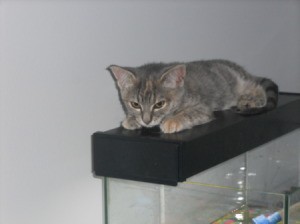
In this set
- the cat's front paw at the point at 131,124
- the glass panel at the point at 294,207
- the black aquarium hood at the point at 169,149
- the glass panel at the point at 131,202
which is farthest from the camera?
the cat's front paw at the point at 131,124

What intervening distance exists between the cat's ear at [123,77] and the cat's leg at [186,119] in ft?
0.62

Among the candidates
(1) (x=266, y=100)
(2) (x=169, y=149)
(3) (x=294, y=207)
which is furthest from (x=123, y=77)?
(3) (x=294, y=207)

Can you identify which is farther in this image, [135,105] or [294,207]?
[135,105]

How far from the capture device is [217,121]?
79.8 inches

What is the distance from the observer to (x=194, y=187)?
5.62 feet

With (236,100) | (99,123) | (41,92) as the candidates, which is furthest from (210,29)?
(41,92)

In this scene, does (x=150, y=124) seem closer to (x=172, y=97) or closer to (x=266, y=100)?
(x=172, y=97)

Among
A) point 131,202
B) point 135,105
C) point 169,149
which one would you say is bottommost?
point 131,202

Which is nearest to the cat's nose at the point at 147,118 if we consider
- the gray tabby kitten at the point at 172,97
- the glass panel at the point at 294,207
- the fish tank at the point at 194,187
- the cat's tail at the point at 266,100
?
the gray tabby kitten at the point at 172,97

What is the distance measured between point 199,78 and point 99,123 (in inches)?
17.5

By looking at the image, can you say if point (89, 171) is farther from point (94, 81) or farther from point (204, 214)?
point (204, 214)

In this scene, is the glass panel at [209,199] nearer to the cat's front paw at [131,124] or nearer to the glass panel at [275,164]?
the glass panel at [275,164]

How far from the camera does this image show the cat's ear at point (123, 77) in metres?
1.92

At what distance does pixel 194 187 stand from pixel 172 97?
391mm
